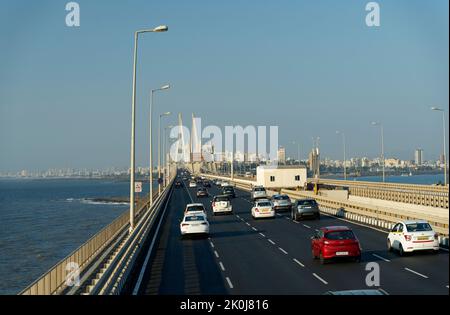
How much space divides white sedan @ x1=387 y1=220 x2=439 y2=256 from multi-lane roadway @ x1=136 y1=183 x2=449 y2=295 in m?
0.42

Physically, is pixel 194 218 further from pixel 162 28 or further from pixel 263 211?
pixel 263 211

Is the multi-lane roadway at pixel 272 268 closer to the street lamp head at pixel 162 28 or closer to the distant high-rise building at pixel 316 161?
the street lamp head at pixel 162 28

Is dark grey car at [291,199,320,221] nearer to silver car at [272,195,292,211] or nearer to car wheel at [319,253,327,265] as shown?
silver car at [272,195,292,211]

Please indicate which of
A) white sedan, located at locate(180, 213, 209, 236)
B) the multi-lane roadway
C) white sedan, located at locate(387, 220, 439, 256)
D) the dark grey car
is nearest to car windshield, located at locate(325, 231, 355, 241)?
the multi-lane roadway

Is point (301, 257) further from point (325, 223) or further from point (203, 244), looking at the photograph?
point (325, 223)

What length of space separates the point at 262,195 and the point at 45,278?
56.1 metres

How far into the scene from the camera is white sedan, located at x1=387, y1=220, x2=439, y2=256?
24719mm

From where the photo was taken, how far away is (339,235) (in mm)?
23859

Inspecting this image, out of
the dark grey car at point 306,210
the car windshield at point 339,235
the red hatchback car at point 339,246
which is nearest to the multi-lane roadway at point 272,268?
the red hatchback car at point 339,246

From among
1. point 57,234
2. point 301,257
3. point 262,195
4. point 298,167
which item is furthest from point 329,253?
point 298,167

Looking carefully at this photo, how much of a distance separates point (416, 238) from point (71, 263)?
13.0 meters

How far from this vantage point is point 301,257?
26.0 m

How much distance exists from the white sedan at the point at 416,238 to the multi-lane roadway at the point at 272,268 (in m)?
0.42

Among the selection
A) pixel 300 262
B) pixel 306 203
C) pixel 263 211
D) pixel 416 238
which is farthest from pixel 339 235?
pixel 263 211
